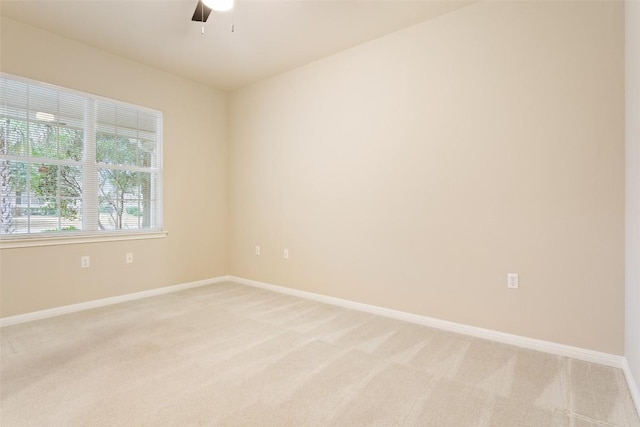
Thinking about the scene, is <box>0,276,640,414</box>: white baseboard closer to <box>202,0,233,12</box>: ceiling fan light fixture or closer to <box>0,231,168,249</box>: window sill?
<box>0,231,168,249</box>: window sill

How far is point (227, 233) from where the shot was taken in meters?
4.71

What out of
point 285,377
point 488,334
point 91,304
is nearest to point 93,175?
point 91,304

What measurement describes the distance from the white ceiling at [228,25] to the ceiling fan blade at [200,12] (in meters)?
0.25

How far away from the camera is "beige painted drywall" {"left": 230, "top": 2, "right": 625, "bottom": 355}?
7.16 feet

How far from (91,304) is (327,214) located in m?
2.67

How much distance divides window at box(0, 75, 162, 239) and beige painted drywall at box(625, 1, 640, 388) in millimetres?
4337

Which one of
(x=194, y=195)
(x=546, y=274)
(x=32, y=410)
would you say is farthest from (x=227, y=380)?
(x=194, y=195)

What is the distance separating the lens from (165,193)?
3977 millimetres

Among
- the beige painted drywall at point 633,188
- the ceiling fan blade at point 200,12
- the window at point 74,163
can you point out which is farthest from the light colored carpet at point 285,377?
the ceiling fan blade at point 200,12

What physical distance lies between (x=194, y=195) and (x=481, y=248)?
349cm

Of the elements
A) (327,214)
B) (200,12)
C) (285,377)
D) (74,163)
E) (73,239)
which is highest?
(200,12)

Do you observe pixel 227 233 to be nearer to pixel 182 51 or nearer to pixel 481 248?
pixel 182 51

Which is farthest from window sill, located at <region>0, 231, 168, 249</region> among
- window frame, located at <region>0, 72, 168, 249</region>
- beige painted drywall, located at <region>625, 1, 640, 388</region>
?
beige painted drywall, located at <region>625, 1, 640, 388</region>

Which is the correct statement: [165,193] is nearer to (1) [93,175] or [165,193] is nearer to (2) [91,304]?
(1) [93,175]
